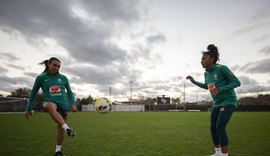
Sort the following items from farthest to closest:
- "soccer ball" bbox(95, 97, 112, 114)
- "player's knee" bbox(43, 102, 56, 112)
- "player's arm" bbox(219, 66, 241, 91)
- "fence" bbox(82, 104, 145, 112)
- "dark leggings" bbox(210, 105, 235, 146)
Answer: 1. "fence" bbox(82, 104, 145, 112)
2. "soccer ball" bbox(95, 97, 112, 114)
3. "player's knee" bbox(43, 102, 56, 112)
4. "dark leggings" bbox(210, 105, 235, 146)
5. "player's arm" bbox(219, 66, 241, 91)

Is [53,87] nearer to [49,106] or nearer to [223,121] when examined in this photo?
[49,106]

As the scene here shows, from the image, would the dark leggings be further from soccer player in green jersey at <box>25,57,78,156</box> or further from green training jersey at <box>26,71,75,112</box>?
green training jersey at <box>26,71,75,112</box>

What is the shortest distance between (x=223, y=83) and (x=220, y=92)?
0.74 ft

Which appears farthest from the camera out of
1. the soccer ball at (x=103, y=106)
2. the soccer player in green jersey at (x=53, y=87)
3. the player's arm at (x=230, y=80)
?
the soccer ball at (x=103, y=106)

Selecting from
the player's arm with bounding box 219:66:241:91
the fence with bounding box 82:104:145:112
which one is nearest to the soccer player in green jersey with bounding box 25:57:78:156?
the player's arm with bounding box 219:66:241:91

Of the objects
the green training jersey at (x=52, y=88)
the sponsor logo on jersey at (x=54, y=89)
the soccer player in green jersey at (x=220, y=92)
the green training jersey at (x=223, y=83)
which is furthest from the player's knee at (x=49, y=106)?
the green training jersey at (x=223, y=83)

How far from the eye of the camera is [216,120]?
17.1 ft

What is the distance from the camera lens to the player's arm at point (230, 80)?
472 cm

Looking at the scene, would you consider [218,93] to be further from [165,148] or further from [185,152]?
[165,148]

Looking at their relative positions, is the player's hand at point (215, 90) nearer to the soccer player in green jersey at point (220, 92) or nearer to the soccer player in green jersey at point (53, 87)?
the soccer player in green jersey at point (220, 92)

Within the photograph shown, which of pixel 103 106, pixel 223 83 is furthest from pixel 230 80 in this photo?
pixel 103 106

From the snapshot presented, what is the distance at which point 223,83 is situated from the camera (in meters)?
5.05

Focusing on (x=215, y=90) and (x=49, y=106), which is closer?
(x=215, y=90)

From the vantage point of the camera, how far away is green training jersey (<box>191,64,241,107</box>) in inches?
188
